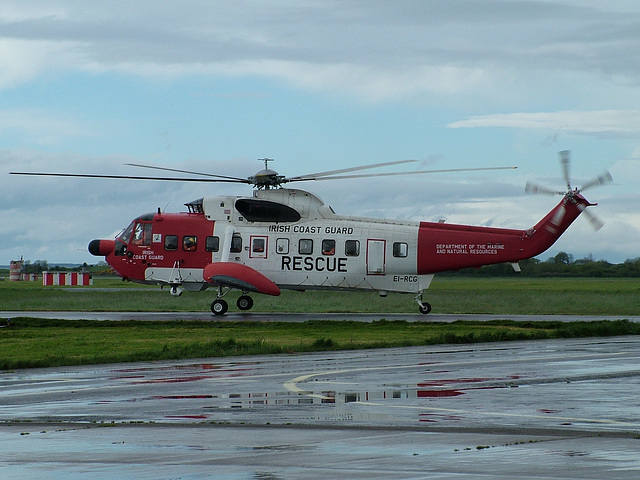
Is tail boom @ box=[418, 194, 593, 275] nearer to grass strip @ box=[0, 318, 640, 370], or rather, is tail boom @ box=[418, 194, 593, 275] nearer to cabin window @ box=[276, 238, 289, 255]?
cabin window @ box=[276, 238, 289, 255]

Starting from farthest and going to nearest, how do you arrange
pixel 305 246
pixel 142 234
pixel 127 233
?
pixel 127 233 → pixel 142 234 → pixel 305 246

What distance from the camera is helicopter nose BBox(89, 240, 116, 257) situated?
1645 inches

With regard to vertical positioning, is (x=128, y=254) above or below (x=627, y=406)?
above

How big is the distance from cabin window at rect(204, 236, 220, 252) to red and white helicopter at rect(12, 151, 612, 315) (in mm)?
39

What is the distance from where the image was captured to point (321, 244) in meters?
39.4

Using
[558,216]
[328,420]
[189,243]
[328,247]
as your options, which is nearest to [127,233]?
[189,243]

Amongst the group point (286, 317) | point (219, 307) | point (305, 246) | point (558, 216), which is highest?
point (558, 216)

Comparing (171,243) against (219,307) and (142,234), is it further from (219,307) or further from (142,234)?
(219,307)

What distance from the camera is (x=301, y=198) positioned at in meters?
39.3

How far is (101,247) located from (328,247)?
977 centimetres

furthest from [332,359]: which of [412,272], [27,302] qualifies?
[27,302]

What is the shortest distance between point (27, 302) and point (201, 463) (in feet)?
154

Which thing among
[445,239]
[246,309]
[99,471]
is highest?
[445,239]

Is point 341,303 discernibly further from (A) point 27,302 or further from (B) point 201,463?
(B) point 201,463
